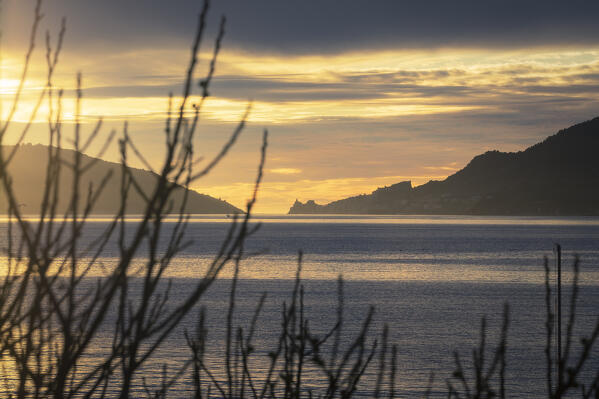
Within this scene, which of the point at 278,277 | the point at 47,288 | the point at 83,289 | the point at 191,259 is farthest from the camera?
the point at 191,259

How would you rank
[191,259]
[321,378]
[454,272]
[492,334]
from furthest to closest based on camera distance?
[191,259] → [454,272] → [492,334] → [321,378]

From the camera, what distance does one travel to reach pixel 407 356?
49.9 m

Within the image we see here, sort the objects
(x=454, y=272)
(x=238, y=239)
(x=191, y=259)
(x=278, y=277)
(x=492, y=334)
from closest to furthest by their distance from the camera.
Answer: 1. (x=238, y=239)
2. (x=492, y=334)
3. (x=278, y=277)
4. (x=454, y=272)
5. (x=191, y=259)

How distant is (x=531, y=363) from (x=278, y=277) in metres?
54.6

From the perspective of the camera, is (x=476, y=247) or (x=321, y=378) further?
(x=476, y=247)

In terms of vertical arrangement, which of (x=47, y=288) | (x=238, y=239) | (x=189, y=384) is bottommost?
(x=189, y=384)

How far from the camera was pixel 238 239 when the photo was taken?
93.8 inches

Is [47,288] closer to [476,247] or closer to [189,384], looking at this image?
[189,384]

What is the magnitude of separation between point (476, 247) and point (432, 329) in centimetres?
11228

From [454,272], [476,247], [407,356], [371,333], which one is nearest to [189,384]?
[407,356]

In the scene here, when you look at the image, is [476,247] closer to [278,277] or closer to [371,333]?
[278,277]

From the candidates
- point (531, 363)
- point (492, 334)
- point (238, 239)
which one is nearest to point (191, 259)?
point (492, 334)

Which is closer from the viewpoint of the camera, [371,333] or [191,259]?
[371,333]

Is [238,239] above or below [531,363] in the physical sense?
above
